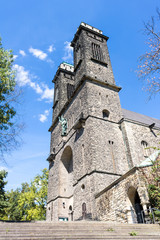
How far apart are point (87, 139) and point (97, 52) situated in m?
12.2

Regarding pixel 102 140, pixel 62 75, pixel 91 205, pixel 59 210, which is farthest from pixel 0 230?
pixel 62 75

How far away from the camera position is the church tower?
15039 mm

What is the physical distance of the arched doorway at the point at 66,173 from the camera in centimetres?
2008

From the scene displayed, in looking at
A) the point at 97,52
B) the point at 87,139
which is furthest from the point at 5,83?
the point at 97,52

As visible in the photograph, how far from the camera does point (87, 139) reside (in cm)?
1638

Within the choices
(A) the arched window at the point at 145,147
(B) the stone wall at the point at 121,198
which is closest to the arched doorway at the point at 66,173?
(A) the arched window at the point at 145,147

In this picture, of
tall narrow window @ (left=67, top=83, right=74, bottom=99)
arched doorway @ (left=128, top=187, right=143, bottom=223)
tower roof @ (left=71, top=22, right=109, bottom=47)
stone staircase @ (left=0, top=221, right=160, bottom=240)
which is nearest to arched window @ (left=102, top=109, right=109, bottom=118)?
arched doorway @ (left=128, top=187, right=143, bottom=223)

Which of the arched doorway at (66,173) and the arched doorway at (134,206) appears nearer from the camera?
the arched doorway at (134,206)

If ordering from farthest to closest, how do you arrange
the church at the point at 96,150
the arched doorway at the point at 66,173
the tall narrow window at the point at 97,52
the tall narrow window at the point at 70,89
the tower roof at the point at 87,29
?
the tall narrow window at the point at 70,89 → the tower roof at the point at 87,29 → the tall narrow window at the point at 97,52 → the arched doorway at the point at 66,173 → the church at the point at 96,150

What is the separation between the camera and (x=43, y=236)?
595 centimetres

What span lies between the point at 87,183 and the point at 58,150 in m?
8.41

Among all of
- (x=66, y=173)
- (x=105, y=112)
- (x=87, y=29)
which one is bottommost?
(x=66, y=173)

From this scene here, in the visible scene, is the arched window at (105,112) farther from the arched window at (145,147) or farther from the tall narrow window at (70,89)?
the tall narrow window at (70,89)

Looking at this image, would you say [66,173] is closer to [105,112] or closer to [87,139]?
[87,139]
